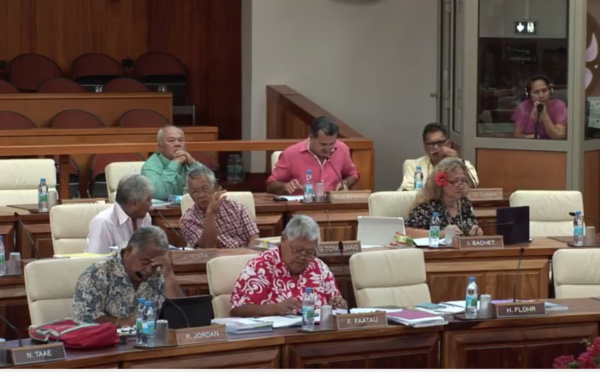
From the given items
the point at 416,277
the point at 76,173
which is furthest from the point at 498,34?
the point at 416,277

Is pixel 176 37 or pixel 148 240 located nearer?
pixel 148 240

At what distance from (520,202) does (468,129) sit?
102 inches

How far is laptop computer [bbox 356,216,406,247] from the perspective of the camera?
23.5ft

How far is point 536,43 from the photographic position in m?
10.1

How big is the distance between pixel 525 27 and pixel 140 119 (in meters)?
3.51

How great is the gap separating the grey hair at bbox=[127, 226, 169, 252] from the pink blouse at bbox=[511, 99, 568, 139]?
5.15m

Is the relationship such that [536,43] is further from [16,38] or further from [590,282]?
[16,38]

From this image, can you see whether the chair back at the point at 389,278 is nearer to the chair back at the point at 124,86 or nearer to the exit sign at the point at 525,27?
the exit sign at the point at 525,27

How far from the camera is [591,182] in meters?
10.1

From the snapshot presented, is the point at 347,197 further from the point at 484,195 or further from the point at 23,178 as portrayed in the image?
the point at 23,178

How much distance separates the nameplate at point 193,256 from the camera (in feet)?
21.3

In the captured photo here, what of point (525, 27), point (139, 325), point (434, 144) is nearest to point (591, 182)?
point (525, 27)

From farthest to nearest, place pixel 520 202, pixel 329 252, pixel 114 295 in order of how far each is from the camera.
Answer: pixel 520 202 → pixel 329 252 → pixel 114 295

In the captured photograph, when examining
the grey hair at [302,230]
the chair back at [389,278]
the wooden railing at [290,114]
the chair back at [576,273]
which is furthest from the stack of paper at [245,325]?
the wooden railing at [290,114]
